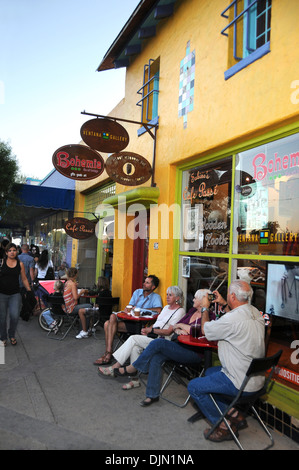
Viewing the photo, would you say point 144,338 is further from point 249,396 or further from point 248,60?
point 248,60

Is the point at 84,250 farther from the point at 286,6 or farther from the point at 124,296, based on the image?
the point at 286,6

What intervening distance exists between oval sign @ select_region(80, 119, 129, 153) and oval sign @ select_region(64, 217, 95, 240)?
12.2 feet

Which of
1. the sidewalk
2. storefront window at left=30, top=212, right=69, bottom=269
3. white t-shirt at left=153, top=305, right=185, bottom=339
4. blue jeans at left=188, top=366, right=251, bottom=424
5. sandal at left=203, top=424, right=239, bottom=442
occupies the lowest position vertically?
the sidewalk

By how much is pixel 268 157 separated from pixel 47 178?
16.4 metres

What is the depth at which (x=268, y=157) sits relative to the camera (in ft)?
14.3

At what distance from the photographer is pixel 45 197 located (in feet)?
40.6

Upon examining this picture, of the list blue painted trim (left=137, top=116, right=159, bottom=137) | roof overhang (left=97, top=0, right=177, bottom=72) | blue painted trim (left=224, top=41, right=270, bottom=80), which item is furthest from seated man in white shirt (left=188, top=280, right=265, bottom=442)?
roof overhang (left=97, top=0, right=177, bottom=72)

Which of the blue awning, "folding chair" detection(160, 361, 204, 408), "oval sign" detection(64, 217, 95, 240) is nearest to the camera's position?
"folding chair" detection(160, 361, 204, 408)

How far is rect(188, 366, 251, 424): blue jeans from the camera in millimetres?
3307

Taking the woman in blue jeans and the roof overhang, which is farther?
the roof overhang

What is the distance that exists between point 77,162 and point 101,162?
47cm

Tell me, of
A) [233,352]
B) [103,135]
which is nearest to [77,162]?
[103,135]

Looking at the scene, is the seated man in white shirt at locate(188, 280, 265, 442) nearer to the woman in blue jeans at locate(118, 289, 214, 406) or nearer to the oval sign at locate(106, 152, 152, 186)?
the woman in blue jeans at locate(118, 289, 214, 406)

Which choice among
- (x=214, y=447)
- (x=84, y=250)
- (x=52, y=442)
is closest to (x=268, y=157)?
(x=214, y=447)
